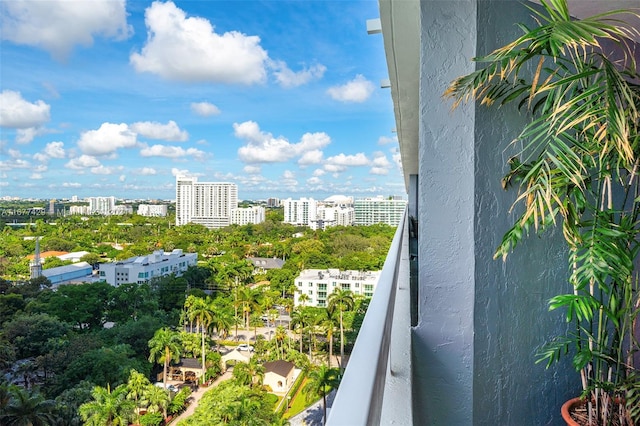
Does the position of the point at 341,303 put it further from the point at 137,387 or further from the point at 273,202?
the point at 273,202

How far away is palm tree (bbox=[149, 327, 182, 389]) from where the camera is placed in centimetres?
1956

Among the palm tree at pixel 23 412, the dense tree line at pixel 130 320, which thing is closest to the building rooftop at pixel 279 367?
the dense tree line at pixel 130 320

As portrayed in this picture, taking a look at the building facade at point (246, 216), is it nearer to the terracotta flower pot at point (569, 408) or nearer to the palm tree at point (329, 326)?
the palm tree at point (329, 326)

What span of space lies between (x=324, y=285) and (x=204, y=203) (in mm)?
17598

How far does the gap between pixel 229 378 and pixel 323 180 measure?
3288 centimetres

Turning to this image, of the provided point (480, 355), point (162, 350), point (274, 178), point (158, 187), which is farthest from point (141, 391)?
point (274, 178)

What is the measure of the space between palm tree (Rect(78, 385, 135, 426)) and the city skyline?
73.8 ft

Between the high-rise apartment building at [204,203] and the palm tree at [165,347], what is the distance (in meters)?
17.0

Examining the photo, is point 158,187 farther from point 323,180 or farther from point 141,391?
point 141,391

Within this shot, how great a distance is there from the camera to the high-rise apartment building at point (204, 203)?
122 ft

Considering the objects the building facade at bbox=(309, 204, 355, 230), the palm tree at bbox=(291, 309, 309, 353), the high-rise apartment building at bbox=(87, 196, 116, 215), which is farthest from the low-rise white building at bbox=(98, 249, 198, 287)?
the building facade at bbox=(309, 204, 355, 230)

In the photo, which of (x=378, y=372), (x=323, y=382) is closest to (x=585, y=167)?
(x=378, y=372)

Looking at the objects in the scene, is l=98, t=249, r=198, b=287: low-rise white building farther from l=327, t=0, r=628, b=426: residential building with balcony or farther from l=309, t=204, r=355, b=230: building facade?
l=327, t=0, r=628, b=426: residential building with balcony

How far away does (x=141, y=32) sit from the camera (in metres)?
40.8
